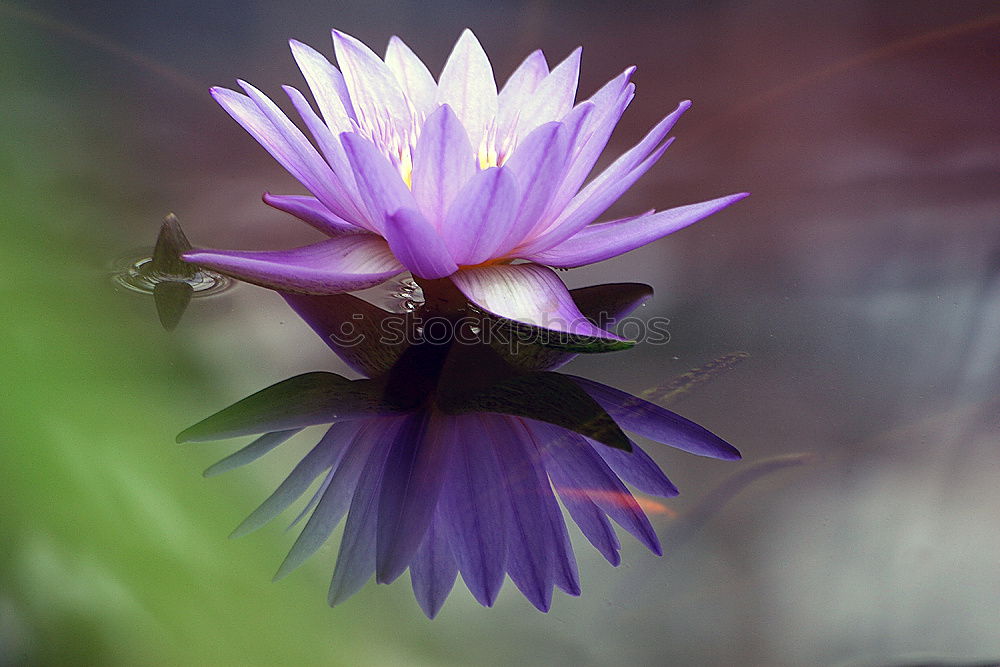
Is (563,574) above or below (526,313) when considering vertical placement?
below

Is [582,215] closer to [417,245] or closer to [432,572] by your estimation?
[417,245]

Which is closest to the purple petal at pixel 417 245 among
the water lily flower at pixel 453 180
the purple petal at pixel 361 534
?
the water lily flower at pixel 453 180

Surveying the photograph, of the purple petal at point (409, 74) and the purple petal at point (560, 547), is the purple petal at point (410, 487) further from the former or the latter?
the purple petal at point (409, 74)

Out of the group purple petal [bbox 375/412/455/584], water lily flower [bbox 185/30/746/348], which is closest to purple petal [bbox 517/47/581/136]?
water lily flower [bbox 185/30/746/348]

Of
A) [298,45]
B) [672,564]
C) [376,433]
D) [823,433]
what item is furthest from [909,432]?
[298,45]

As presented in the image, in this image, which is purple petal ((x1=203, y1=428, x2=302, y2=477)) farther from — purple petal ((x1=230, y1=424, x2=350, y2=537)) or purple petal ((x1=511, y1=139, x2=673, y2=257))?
purple petal ((x1=511, y1=139, x2=673, y2=257))

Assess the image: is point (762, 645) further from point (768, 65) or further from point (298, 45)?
point (768, 65)
